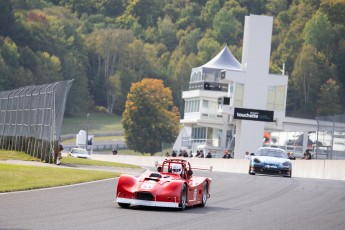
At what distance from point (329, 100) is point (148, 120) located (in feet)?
133

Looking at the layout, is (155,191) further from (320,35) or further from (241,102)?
(320,35)

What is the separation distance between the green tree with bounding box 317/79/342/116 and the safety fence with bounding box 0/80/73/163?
115m

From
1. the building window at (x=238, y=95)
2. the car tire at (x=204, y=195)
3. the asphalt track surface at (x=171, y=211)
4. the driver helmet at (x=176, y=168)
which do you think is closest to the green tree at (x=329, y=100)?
the building window at (x=238, y=95)

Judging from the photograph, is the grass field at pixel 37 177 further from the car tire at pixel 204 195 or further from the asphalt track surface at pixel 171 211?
the car tire at pixel 204 195

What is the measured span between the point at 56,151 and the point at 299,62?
428ft

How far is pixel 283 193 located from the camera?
32.3 meters

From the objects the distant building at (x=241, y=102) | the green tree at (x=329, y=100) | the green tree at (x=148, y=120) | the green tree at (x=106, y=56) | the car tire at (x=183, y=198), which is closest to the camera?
the car tire at (x=183, y=198)

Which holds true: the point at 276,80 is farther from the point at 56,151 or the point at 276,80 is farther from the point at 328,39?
the point at 328,39

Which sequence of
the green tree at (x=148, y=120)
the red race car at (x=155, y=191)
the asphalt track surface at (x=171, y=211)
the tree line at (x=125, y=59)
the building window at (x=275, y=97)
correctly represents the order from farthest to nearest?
the tree line at (x=125, y=59) < the green tree at (x=148, y=120) < the building window at (x=275, y=97) < the red race car at (x=155, y=191) < the asphalt track surface at (x=171, y=211)

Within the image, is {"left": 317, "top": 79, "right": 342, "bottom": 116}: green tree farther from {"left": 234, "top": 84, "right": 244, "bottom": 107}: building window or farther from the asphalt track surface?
the asphalt track surface

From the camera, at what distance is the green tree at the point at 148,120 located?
449 ft

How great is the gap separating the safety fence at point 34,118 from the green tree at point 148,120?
80.0 m

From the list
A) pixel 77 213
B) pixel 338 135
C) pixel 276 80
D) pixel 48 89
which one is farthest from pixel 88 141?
pixel 77 213

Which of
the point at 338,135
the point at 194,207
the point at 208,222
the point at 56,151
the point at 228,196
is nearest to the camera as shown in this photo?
the point at 208,222
